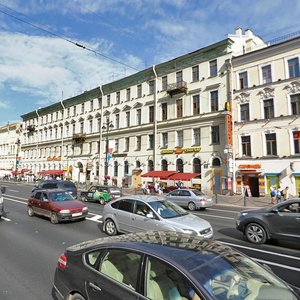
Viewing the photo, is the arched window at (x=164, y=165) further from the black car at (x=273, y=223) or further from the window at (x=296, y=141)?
the black car at (x=273, y=223)

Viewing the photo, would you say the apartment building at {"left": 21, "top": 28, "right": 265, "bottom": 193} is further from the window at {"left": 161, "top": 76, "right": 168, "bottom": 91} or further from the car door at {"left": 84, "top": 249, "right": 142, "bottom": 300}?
the car door at {"left": 84, "top": 249, "right": 142, "bottom": 300}

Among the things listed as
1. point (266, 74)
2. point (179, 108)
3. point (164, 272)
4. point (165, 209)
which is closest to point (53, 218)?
point (165, 209)

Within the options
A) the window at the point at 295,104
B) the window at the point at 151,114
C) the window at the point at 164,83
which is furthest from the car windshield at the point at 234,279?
the window at the point at 151,114

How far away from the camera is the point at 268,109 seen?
2669 centimetres

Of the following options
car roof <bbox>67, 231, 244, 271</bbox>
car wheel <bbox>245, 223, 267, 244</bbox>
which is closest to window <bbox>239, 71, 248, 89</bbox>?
car wheel <bbox>245, 223, 267, 244</bbox>

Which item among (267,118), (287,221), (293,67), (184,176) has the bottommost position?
(287,221)

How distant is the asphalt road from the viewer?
5434 mm

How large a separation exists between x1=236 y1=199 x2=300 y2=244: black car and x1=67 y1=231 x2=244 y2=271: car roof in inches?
224

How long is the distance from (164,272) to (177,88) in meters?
31.3

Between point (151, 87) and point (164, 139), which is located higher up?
point (151, 87)

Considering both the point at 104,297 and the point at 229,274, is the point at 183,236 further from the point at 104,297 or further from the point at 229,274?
the point at 104,297

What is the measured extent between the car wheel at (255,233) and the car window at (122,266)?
268 inches

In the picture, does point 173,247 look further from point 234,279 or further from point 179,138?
point 179,138

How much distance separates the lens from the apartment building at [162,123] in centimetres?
2995
